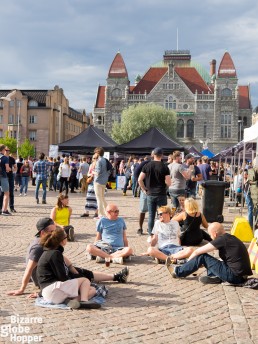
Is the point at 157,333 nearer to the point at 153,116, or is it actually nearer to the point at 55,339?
the point at 55,339

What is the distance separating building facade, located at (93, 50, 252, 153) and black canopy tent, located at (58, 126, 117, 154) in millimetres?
69045

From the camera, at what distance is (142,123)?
247 feet

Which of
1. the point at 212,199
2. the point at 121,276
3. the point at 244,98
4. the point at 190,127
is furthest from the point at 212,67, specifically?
the point at 121,276

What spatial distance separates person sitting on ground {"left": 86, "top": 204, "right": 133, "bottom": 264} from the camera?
775cm

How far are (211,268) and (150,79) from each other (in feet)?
313

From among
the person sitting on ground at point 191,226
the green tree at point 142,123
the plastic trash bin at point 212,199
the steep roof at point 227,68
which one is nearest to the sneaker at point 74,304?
the person sitting on ground at point 191,226

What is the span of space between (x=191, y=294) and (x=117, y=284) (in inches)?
39.8

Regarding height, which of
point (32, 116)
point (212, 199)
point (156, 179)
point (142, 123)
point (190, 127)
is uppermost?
point (190, 127)

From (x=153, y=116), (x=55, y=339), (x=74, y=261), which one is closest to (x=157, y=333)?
(x=55, y=339)

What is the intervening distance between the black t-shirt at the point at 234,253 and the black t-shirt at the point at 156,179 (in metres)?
3.77

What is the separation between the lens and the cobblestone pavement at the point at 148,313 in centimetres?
452

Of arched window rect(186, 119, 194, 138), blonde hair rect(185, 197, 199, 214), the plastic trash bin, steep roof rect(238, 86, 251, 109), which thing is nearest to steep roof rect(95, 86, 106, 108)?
arched window rect(186, 119, 194, 138)

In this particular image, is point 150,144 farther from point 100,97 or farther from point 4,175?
point 100,97

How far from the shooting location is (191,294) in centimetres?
606
